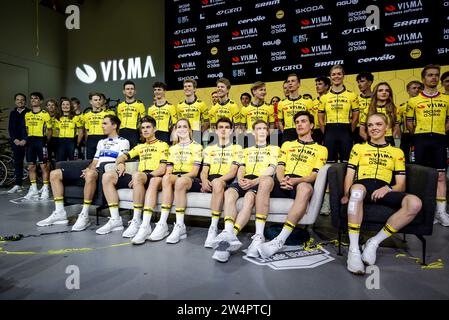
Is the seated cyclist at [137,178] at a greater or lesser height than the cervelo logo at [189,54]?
lesser

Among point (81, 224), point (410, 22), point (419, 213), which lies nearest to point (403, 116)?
point (419, 213)

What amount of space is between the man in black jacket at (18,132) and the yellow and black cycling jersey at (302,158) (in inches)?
189

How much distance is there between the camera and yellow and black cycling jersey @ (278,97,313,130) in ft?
12.2

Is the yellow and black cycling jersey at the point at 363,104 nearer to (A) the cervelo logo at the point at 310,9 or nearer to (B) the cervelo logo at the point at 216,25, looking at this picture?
(A) the cervelo logo at the point at 310,9

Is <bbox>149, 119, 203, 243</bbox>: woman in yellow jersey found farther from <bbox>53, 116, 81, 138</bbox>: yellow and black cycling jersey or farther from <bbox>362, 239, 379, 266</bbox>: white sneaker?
<bbox>53, 116, 81, 138</bbox>: yellow and black cycling jersey

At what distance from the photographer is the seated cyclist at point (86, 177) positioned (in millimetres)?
3113

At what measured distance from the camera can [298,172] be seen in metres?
2.64

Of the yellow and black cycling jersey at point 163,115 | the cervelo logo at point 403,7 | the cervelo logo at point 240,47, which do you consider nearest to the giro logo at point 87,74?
the cervelo logo at point 240,47

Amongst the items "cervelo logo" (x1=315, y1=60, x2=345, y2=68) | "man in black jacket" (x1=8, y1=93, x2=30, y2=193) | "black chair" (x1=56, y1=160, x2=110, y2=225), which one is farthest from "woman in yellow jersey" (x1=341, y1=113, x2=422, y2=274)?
"man in black jacket" (x1=8, y1=93, x2=30, y2=193)

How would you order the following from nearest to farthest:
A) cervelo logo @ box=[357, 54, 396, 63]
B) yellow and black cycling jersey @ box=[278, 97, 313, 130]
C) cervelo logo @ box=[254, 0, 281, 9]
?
yellow and black cycling jersey @ box=[278, 97, 313, 130] < cervelo logo @ box=[357, 54, 396, 63] < cervelo logo @ box=[254, 0, 281, 9]

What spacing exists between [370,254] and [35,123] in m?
5.31

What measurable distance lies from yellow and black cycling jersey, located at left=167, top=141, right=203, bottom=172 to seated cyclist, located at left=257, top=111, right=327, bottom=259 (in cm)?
83

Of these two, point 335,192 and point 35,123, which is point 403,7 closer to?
point 335,192
